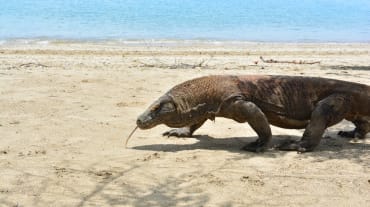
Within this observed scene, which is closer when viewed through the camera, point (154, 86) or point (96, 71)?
point (154, 86)

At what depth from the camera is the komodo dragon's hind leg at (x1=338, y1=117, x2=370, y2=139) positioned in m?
7.38

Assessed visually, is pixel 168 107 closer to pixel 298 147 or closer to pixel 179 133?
pixel 179 133

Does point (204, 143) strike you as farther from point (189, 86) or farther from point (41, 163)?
point (41, 163)

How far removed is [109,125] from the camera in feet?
26.5

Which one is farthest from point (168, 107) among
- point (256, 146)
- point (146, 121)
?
point (256, 146)

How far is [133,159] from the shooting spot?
20.6 ft

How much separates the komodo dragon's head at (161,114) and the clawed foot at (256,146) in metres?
0.90

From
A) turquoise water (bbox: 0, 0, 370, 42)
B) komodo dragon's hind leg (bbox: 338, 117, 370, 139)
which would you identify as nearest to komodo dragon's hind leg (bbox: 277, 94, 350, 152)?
komodo dragon's hind leg (bbox: 338, 117, 370, 139)

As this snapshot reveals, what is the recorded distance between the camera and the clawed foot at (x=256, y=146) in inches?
267

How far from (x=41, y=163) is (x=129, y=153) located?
104cm

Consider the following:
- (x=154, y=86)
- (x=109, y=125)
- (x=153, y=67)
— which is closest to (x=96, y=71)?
(x=153, y=67)

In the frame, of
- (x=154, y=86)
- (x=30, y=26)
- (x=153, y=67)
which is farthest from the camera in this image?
(x=30, y=26)

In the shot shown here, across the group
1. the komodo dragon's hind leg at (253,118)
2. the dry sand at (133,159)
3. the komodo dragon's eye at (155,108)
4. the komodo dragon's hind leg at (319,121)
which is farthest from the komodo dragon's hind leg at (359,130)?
the komodo dragon's eye at (155,108)

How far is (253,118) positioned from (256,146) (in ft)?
1.12
